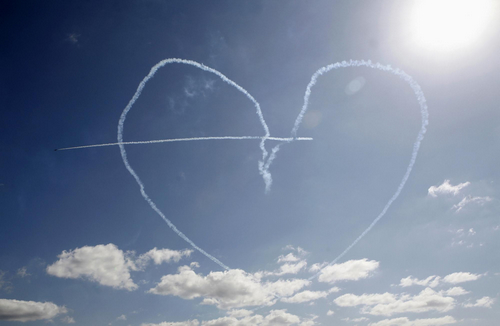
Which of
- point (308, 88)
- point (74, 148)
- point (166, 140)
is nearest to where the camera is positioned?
point (74, 148)

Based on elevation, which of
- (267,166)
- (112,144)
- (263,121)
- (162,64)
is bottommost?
(267,166)

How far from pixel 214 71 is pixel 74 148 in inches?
1201

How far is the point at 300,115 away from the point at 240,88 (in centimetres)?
1386

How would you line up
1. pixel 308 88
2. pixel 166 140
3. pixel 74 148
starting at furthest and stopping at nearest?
pixel 166 140 < pixel 308 88 < pixel 74 148

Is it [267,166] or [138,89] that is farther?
[267,166]

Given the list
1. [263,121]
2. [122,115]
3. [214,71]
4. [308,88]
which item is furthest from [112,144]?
[308,88]

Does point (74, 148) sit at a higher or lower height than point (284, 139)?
lower

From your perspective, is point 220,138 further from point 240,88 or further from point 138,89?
point 138,89

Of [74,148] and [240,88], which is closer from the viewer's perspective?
[74,148]

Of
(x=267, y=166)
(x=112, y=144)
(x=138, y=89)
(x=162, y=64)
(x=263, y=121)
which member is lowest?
(x=267, y=166)

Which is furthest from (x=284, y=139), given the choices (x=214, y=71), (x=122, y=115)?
(x=122, y=115)

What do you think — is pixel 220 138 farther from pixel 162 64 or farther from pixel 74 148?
pixel 74 148

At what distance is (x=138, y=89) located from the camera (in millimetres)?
49875

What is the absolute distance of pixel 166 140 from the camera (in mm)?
54281
